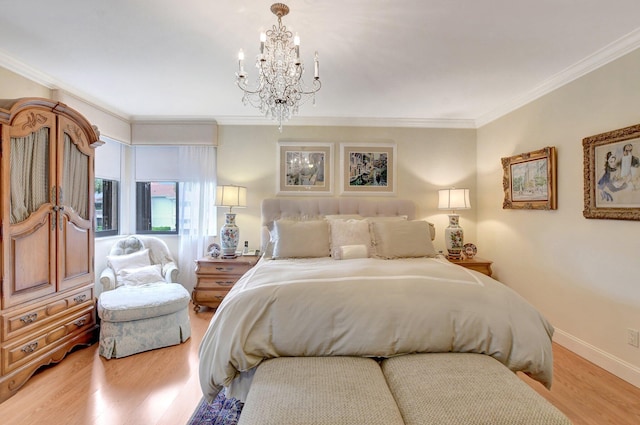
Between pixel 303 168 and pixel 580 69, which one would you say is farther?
pixel 303 168

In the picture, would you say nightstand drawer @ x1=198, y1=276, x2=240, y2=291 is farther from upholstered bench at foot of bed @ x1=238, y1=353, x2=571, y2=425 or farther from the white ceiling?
upholstered bench at foot of bed @ x1=238, y1=353, x2=571, y2=425

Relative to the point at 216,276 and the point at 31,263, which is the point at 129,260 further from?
the point at 31,263

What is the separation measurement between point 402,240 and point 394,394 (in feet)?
6.01

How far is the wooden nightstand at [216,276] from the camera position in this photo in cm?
365

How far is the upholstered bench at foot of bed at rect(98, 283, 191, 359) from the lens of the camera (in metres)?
2.61

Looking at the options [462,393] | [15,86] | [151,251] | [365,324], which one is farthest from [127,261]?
[462,393]

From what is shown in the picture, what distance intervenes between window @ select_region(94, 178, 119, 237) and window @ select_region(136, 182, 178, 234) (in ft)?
0.90

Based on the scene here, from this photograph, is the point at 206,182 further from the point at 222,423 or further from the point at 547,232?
the point at 547,232

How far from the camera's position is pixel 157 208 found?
167 inches

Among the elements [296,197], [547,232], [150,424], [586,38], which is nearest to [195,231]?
[296,197]

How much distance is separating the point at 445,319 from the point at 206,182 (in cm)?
336

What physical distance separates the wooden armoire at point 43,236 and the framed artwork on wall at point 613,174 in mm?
4300

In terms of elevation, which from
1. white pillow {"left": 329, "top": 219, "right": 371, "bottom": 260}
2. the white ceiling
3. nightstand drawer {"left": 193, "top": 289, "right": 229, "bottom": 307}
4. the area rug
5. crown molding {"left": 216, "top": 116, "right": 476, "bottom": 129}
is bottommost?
the area rug

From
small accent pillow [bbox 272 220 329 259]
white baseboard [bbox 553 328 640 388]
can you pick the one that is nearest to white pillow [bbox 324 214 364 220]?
small accent pillow [bbox 272 220 329 259]
